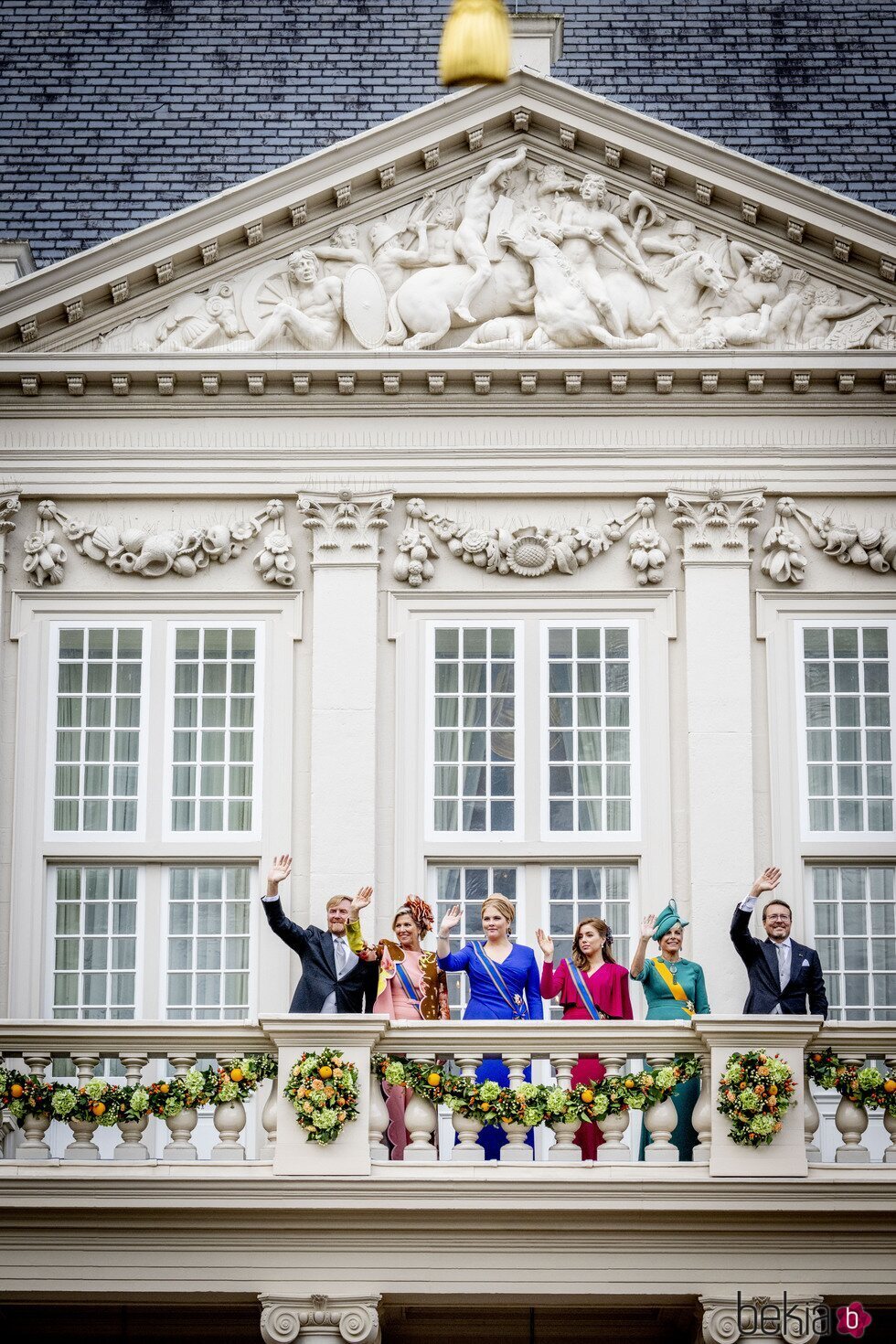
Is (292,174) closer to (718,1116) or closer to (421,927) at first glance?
(421,927)

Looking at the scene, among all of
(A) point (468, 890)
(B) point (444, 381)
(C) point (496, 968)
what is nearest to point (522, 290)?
(B) point (444, 381)

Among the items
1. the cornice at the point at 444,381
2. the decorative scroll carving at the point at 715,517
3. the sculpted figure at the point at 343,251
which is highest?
the sculpted figure at the point at 343,251

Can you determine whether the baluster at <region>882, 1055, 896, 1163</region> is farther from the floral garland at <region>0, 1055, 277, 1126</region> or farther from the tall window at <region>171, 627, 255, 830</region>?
the tall window at <region>171, 627, 255, 830</region>

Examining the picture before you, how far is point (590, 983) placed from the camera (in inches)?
687

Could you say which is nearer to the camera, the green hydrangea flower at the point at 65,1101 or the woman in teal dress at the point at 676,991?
the green hydrangea flower at the point at 65,1101

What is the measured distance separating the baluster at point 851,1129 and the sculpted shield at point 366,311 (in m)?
7.17

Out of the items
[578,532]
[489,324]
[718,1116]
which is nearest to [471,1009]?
[718,1116]

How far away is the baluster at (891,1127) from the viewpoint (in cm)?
1686

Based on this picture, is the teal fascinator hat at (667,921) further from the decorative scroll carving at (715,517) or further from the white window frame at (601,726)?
the decorative scroll carving at (715,517)

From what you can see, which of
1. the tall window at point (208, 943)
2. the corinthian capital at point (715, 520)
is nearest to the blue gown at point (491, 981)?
the tall window at point (208, 943)

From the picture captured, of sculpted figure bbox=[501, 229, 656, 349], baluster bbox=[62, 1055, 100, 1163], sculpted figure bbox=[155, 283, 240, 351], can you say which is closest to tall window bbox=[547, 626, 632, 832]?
sculpted figure bbox=[501, 229, 656, 349]

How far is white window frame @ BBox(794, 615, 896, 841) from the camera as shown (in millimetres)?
19656

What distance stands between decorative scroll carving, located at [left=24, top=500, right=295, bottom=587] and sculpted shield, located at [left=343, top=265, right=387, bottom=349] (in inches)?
60.2

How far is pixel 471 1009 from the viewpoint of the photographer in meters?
17.5
